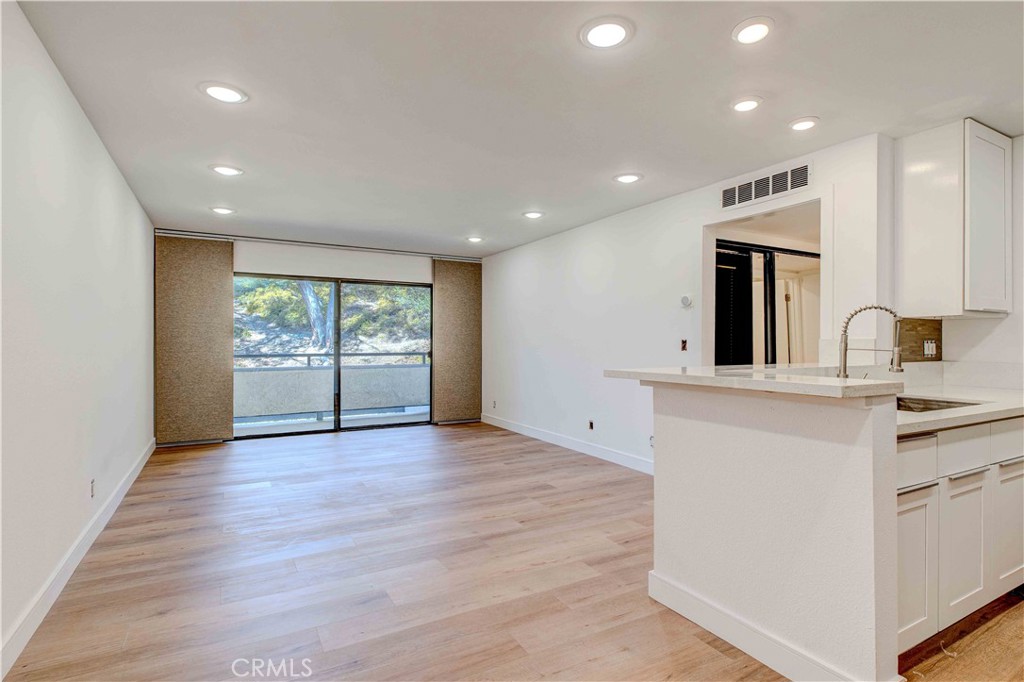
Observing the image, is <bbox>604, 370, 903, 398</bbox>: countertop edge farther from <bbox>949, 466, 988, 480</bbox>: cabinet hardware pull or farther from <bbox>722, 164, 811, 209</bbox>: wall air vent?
<bbox>722, 164, 811, 209</bbox>: wall air vent

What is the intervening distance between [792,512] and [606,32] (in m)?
1.97

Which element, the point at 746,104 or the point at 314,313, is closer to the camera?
the point at 746,104

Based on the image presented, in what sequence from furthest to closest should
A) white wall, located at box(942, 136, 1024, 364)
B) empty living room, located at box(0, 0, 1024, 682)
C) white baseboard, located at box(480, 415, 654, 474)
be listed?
white baseboard, located at box(480, 415, 654, 474) → white wall, located at box(942, 136, 1024, 364) → empty living room, located at box(0, 0, 1024, 682)

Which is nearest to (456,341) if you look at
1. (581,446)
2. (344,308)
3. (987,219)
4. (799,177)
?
(344,308)

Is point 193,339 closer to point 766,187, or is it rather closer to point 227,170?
point 227,170

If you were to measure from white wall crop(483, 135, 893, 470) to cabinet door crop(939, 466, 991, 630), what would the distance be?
1252mm

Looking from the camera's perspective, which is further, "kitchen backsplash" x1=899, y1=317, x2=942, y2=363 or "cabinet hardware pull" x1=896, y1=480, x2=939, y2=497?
"kitchen backsplash" x1=899, y1=317, x2=942, y2=363

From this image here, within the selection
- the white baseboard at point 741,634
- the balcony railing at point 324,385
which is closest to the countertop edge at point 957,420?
the white baseboard at point 741,634

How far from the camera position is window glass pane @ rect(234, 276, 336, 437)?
21.1 ft

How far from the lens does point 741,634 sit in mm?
2033

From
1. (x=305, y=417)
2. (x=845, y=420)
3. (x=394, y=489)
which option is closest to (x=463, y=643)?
(x=845, y=420)

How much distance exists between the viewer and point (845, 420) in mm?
1710

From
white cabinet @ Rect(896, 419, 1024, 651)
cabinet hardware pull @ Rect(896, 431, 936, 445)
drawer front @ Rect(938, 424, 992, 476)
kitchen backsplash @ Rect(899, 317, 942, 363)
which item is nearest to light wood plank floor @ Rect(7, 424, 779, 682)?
white cabinet @ Rect(896, 419, 1024, 651)

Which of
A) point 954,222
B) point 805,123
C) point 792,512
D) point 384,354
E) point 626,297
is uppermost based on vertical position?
point 805,123
